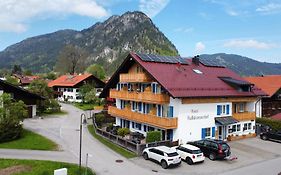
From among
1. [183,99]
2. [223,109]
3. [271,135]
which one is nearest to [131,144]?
[183,99]

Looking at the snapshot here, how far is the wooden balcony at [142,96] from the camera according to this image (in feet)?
116

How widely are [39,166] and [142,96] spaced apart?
611 inches

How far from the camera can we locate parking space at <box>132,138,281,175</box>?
2714cm

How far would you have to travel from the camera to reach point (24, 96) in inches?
1986

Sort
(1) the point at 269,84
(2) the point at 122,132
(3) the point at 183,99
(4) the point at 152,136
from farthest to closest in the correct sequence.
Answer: (1) the point at 269,84 < (2) the point at 122,132 < (3) the point at 183,99 < (4) the point at 152,136

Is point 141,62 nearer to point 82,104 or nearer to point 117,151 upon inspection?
point 117,151

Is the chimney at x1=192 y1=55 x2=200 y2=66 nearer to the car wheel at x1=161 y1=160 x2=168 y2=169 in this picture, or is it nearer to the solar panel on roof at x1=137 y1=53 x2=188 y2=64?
the solar panel on roof at x1=137 y1=53 x2=188 y2=64

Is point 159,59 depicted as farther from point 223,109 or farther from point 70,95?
point 70,95

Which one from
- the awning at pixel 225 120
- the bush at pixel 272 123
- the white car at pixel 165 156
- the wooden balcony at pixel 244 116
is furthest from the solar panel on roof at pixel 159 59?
the bush at pixel 272 123

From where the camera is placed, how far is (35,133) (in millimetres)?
39250

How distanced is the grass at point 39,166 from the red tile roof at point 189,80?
40.9 feet

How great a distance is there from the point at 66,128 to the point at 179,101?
16.9 m

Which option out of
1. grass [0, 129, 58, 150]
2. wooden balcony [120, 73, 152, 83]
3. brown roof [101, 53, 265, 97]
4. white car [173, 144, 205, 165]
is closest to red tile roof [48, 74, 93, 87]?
brown roof [101, 53, 265, 97]

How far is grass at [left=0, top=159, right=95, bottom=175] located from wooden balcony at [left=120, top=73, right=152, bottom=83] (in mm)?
14549
